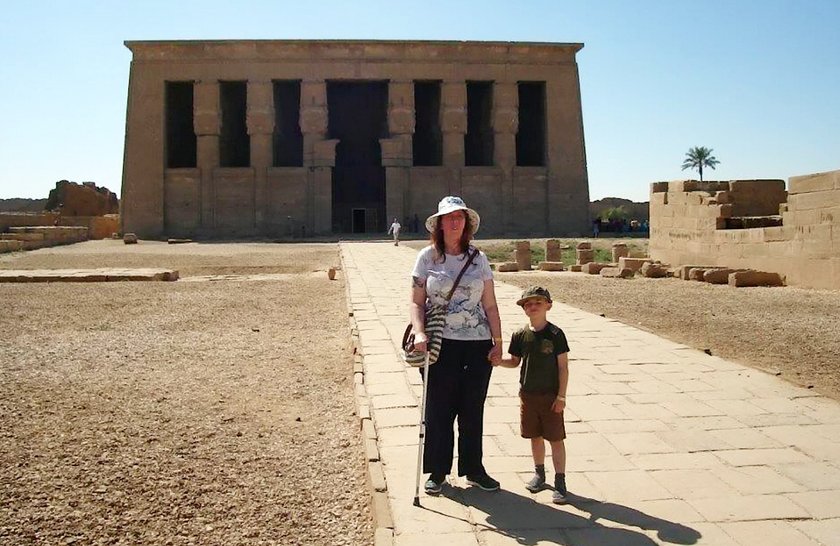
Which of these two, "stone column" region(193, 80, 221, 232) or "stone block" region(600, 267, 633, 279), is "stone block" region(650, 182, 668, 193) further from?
"stone column" region(193, 80, 221, 232)

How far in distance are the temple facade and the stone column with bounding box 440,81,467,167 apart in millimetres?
50

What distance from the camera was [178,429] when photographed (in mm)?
5500

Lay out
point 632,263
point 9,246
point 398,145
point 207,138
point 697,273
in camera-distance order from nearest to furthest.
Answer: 1. point 697,273
2. point 632,263
3. point 9,246
4. point 398,145
5. point 207,138

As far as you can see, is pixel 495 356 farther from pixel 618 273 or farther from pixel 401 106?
pixel 401 106

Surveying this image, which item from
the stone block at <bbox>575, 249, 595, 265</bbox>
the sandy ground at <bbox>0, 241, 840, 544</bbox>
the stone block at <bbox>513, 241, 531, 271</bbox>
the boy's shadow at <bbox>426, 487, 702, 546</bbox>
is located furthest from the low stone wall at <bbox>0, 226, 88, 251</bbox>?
the boy's shadow at <bbox>426, 487, 702, 546</bbox>

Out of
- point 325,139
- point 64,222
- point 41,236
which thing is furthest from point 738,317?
point 64,222

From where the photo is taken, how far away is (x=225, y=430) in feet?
18.1

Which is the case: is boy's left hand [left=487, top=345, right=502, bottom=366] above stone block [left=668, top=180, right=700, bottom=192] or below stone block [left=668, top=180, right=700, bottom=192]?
below

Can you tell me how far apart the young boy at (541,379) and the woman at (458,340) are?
179mm

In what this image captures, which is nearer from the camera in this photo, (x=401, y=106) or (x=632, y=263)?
(x=632, y=263)

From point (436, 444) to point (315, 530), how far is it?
28.8 inches

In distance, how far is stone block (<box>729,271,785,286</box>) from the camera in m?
15.1

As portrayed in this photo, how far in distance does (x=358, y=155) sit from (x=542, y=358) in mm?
41926

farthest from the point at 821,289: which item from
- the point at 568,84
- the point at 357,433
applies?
the point at 568,84
